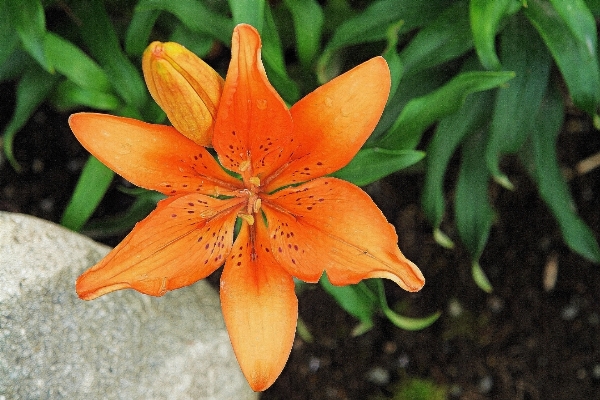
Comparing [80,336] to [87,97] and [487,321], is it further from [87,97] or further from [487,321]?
[487,321]

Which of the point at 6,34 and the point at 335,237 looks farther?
the point at 6,34

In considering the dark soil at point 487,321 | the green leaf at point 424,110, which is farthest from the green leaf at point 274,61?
the dark soil at point 487,321

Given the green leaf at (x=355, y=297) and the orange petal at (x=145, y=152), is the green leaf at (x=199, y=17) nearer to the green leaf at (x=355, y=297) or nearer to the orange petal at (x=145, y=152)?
the orange petal at (x=145, y=152)

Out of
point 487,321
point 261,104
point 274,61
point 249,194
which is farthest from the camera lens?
point 487,321

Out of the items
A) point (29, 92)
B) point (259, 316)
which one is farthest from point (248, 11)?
point (29, 92)

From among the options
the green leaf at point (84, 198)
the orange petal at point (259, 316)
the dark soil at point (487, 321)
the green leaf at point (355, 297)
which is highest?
the orange petal at point (259, 316)

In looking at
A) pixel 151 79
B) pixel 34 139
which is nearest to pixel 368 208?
pixel 151 79

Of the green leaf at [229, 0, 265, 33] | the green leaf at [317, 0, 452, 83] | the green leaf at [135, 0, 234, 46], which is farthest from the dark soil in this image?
the green leaf at [229, 0, 265, 33]

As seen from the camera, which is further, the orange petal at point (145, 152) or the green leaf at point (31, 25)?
the green leaf at point (31, 25)
